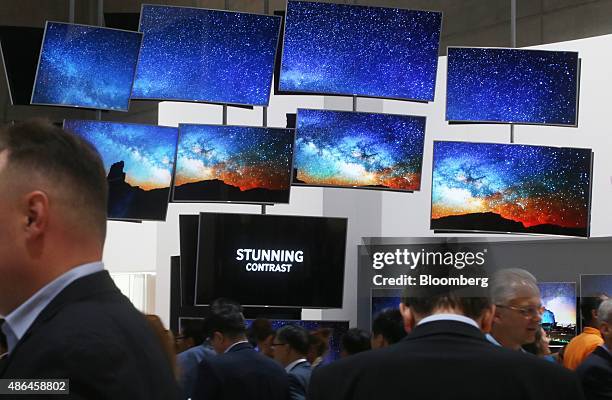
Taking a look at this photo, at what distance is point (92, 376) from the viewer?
111 centimetres

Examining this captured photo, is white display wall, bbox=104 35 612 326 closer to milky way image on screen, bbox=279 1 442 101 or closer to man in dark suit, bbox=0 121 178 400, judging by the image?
milky way image on screen, bbox=279 1 442 101

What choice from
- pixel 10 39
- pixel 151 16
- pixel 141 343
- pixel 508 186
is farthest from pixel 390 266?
pixel 141 343

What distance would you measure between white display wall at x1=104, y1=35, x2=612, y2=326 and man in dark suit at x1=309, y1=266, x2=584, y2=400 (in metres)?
6.87

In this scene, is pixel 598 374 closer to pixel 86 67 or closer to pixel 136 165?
pixel 136 165

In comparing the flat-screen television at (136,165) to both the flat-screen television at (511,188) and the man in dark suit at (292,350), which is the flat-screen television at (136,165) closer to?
the man in dark suit at (292,350)

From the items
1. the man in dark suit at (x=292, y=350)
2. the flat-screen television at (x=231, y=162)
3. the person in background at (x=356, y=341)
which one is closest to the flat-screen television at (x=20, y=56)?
the flat-screen television at (x=231, y=162)

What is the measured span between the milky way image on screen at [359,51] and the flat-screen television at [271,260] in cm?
102

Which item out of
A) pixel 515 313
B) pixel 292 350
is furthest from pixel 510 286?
pixel 292 350

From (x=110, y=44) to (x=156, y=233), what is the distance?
563cm

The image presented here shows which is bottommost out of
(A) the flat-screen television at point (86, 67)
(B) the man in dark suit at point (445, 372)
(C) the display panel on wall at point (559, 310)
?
(C) the display panel on wall at point (559, 310)

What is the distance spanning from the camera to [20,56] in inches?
229

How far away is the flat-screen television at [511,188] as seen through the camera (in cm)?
614

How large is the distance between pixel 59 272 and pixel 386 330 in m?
3.17

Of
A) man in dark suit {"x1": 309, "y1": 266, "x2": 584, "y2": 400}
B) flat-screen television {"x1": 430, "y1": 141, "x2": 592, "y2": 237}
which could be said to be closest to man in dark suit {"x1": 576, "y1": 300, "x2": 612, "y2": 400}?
man in dark suit {"x1": 309, "y1": 266, "x2": 584, "y2": 400}
